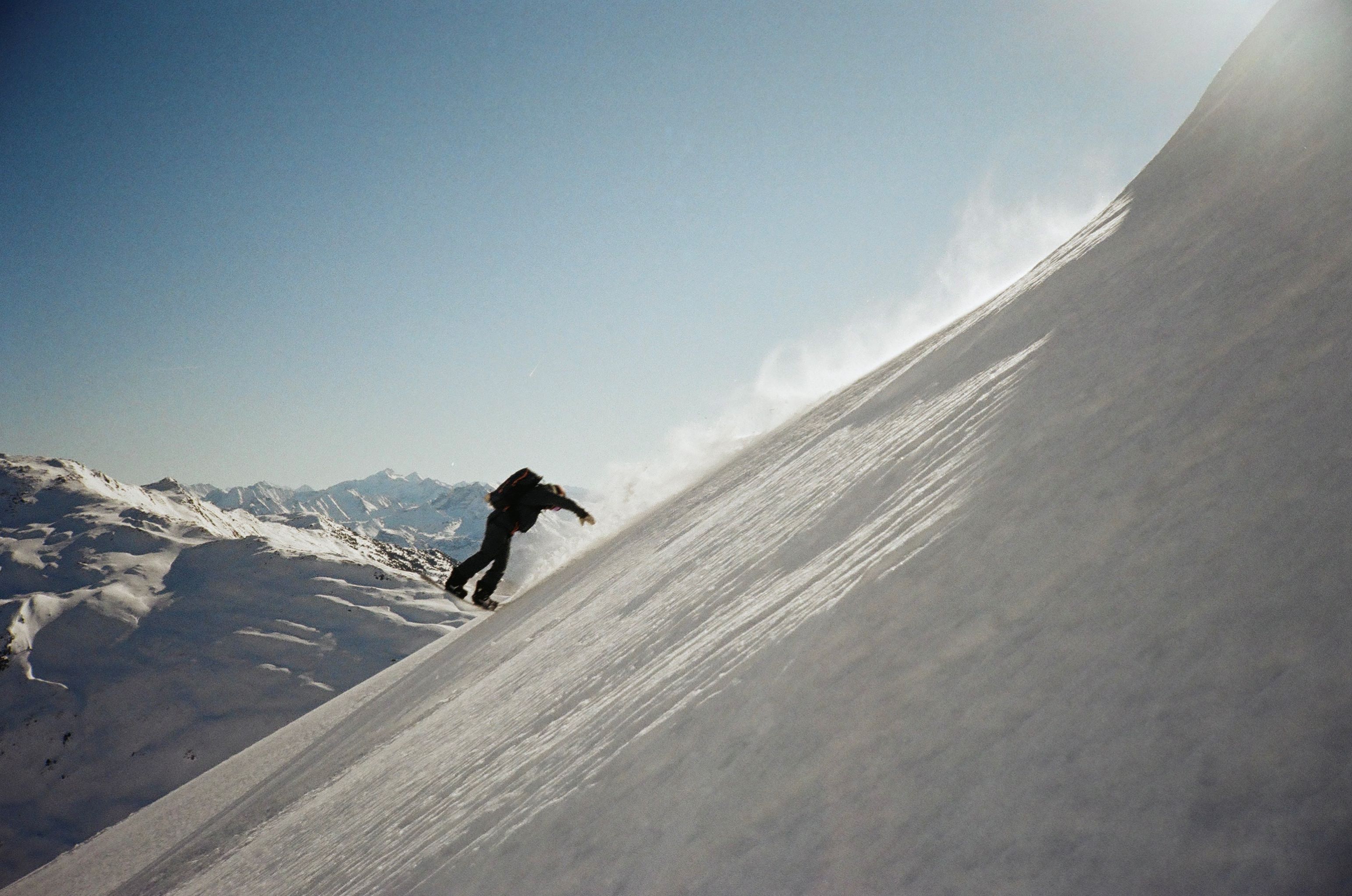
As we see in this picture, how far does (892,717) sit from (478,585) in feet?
27.2

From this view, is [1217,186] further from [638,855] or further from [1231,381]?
[638,855]

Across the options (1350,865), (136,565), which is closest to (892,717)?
(1350,865)

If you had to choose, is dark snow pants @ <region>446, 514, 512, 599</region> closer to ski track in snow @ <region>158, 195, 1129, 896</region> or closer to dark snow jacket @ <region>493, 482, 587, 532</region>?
dark snow jacket @ <region>493, 482, 587, 532</region>

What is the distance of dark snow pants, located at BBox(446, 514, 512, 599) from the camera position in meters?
9.22

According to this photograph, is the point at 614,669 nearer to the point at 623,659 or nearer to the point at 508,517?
the point at 623,659

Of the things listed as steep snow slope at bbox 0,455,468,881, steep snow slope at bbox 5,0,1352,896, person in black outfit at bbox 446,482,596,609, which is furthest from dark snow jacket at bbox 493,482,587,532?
steep snow slope at bbox 0,455,468,881

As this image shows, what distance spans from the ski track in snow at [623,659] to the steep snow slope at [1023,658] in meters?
0.03

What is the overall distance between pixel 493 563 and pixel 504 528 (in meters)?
0.67

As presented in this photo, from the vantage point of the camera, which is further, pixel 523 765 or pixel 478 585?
pixel 478 585

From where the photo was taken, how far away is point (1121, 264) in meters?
4.95

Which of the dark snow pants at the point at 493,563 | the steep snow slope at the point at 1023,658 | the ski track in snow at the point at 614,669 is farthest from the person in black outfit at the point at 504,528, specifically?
the steep snow slope at the point at 1023,658

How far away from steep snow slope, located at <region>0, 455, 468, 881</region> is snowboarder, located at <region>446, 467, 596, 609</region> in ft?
197

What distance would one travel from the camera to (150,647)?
2677 inches

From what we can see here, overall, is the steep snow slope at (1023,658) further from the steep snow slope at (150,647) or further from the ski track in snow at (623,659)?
the steep snow slope at (150,647)
